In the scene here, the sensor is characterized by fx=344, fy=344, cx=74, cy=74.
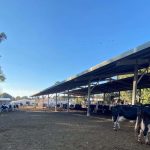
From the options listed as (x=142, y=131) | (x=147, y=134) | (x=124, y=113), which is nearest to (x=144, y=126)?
(x=142, y=131)

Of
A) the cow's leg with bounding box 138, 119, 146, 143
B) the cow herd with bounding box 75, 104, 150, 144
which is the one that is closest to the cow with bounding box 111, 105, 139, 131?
the cow herd with bounding box 75, 104, 150, 144

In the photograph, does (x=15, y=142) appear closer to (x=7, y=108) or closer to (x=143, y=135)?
(x=143, y=135)

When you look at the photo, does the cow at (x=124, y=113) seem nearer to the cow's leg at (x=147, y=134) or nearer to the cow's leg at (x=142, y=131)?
the cow's leg at (x=142, y=131)

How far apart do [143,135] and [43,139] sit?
151 inches

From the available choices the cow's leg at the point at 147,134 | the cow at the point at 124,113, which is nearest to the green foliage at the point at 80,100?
the cow at the point at 124,113

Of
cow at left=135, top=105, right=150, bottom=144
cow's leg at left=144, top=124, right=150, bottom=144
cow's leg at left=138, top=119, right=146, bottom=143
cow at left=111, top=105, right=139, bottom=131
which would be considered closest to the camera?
cow's leg at left=144, top=124, right=150, bottom=144

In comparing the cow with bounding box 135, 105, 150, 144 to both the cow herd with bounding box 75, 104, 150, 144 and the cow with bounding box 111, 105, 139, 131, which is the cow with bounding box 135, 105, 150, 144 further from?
the cow with bounding box 111, 105, 139, 131

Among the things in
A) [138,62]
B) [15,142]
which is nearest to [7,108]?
[138,62]

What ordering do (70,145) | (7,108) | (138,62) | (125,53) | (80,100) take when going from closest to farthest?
(70,145) → (125,53) → (138,62) → (7,108) → (80,100)

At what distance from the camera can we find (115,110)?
17062 millimetres

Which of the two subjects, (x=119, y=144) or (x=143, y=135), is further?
(x=143, y=135)

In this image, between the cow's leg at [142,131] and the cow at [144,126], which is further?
the cow's leg at [142,131]

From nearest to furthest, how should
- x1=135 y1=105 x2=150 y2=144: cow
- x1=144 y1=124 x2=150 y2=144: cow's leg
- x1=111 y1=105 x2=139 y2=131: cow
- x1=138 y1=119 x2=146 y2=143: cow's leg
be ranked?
x1=144 y1=124 x2=150 y2=144: cow's leg → x1=135 y1=105 x2=150 y2=144: cow → x1=138 y1=119 x2=146 y2=143: cow's leg → x1=111 y1=105 x2=139 y2=131: cow

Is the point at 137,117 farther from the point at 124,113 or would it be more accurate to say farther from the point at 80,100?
the point at 80,100
